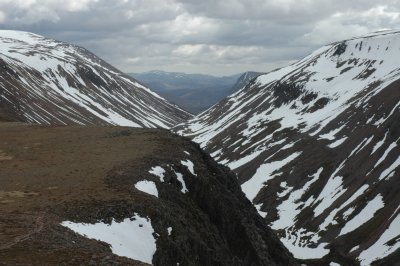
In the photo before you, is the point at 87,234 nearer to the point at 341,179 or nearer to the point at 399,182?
the point at 399,182

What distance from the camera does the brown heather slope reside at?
25.0 m

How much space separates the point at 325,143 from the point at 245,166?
99.7ft

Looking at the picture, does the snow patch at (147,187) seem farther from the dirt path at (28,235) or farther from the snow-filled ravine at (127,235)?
the dirt path at (28,235)

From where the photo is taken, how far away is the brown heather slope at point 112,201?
2505 cm

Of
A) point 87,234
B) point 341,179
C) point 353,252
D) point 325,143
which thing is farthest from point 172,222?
point 325,143

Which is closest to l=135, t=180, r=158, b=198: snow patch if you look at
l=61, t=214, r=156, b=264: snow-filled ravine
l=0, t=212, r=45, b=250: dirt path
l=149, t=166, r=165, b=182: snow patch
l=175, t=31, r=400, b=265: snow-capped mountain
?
l=149, t=166, r=165, b=182: snow patch

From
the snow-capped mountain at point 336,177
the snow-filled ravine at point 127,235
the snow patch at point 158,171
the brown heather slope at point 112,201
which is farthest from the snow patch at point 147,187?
the snow-capped mountain at point 336,177

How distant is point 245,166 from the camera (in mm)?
157875

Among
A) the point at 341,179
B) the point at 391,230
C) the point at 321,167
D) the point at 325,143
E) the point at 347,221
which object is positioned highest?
the point at 325,143

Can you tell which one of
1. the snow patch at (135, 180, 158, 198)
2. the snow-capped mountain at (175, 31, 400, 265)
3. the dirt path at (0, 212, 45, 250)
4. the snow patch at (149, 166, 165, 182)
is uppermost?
the snow-capped mountain at (175, 31, 400, 265)

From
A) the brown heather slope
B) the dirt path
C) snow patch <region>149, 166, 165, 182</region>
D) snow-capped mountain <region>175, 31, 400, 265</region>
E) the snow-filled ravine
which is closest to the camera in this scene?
the dirt path

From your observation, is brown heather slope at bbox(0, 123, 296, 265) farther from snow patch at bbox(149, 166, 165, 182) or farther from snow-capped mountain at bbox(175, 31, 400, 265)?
snow-capped mountain at bbox(175, 31, 400, 265)

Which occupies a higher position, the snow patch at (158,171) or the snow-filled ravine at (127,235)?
the snow patch at (158,171)

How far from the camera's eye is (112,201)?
33000 mm
